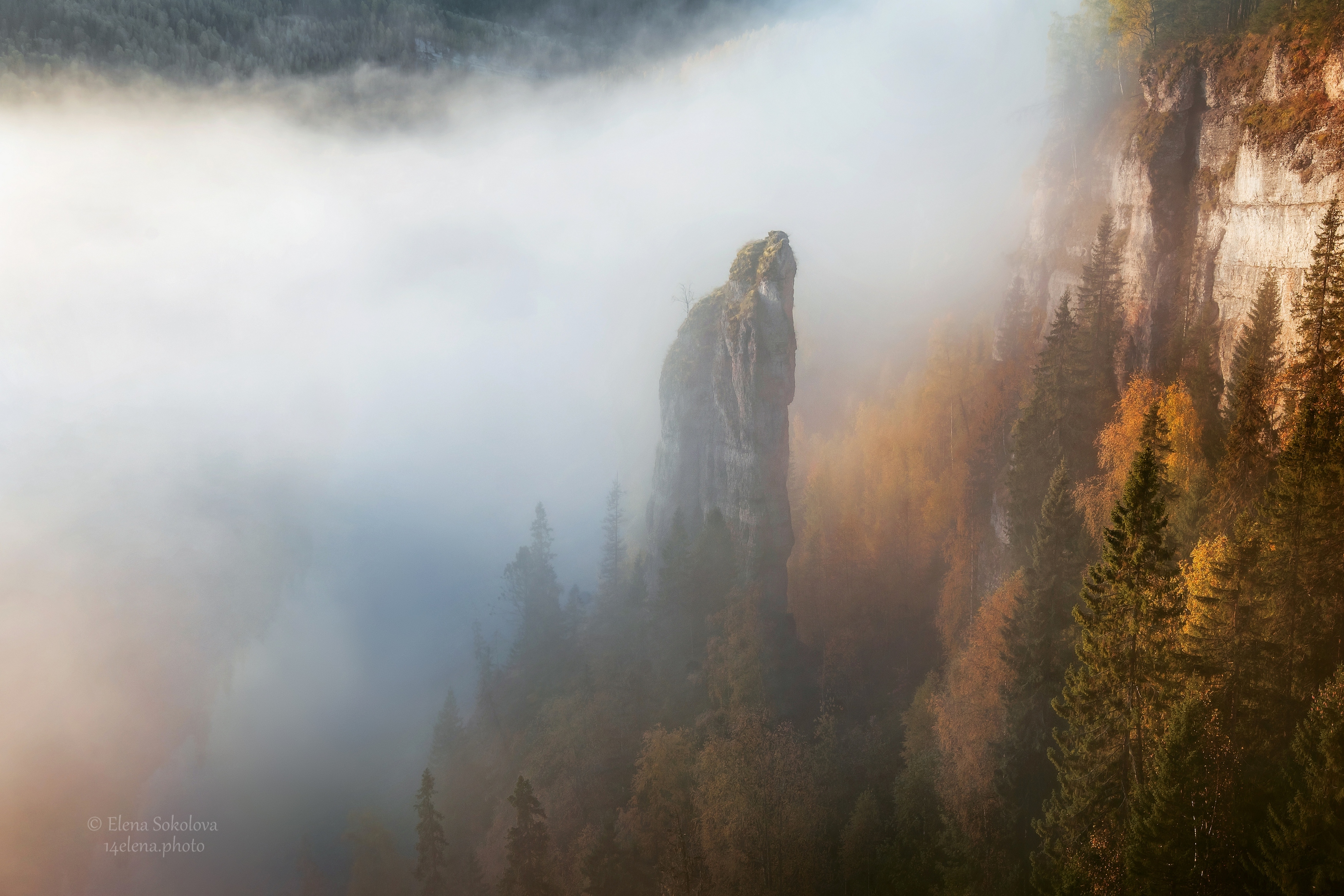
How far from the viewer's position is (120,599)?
4813 inches

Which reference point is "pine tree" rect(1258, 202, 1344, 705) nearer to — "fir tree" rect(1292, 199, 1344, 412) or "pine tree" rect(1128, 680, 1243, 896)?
"fir tree" rect(1292, 199, 1344, 412)

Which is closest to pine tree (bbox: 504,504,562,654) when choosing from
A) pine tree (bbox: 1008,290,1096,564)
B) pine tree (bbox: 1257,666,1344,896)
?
pine tree (bbox: 1008,290,1096,564)

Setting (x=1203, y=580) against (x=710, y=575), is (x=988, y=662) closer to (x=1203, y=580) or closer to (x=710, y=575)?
(x=1203, y=580)

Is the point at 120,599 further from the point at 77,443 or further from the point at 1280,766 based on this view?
the point at 1280,766

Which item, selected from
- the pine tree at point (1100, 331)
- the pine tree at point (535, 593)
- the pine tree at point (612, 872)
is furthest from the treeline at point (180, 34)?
the pine tree at point (1100, 331)

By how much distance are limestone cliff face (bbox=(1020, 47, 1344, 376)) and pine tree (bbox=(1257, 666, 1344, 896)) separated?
86.5ft

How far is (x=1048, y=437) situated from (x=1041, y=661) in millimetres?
17107

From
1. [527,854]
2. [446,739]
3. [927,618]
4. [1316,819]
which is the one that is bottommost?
[446,739]

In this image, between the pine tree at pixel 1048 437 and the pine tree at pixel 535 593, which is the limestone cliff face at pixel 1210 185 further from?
the pine tree at pixel 535 593

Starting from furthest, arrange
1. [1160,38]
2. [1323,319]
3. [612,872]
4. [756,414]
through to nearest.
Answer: [756,414]
[1160,38]
[612,872]
[1323,319]

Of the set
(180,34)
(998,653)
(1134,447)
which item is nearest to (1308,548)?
(998,653)

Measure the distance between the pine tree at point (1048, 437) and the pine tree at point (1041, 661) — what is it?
9.80 metres

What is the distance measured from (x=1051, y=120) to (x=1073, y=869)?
7273 centimetres

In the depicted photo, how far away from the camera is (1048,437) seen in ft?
150
